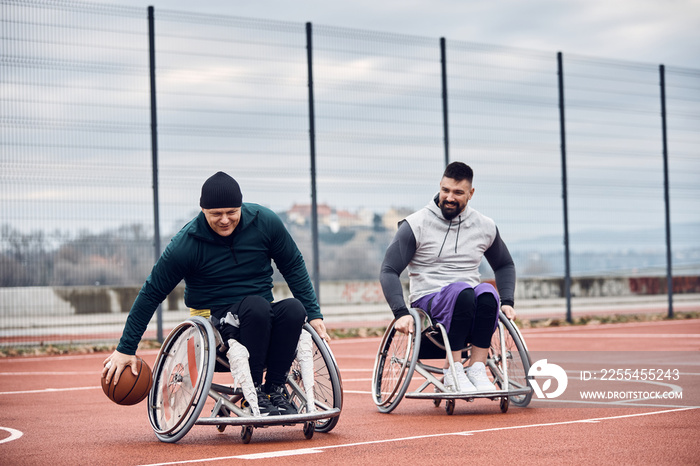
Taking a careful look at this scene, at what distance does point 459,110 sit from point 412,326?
371 inches

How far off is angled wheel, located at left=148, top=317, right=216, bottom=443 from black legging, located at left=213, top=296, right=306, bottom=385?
0.51 ft

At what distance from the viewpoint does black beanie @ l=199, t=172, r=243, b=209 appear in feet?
16.4

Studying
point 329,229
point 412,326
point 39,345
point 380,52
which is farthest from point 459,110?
point 412,326

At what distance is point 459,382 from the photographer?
19.4 ft

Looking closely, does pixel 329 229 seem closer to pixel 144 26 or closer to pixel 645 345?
pixel 144 26

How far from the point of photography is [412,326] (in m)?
5.95

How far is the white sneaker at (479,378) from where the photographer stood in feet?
19.4

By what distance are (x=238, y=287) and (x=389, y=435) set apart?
1056 mm

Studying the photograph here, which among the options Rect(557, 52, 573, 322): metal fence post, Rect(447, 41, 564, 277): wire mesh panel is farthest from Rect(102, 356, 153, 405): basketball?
Rect(557, 52, 573, 322): metal fence post

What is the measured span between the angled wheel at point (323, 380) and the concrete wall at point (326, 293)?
729 cm

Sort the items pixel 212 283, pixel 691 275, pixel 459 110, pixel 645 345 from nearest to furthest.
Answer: pixel 212 283 < pixel 645 345 < pixel 459 110 < pixel 691 275

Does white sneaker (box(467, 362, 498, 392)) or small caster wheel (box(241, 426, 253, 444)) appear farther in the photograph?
white sneaker (box(467, 362, 498, 392))

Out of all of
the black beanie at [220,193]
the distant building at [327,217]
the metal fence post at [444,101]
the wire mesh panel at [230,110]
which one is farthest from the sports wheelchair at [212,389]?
the metal fence post at [444,101]

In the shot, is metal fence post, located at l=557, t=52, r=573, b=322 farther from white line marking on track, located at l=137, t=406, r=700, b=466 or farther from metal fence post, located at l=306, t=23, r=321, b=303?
white line marking on track, located at l=137, t=406, r=700, b=466
